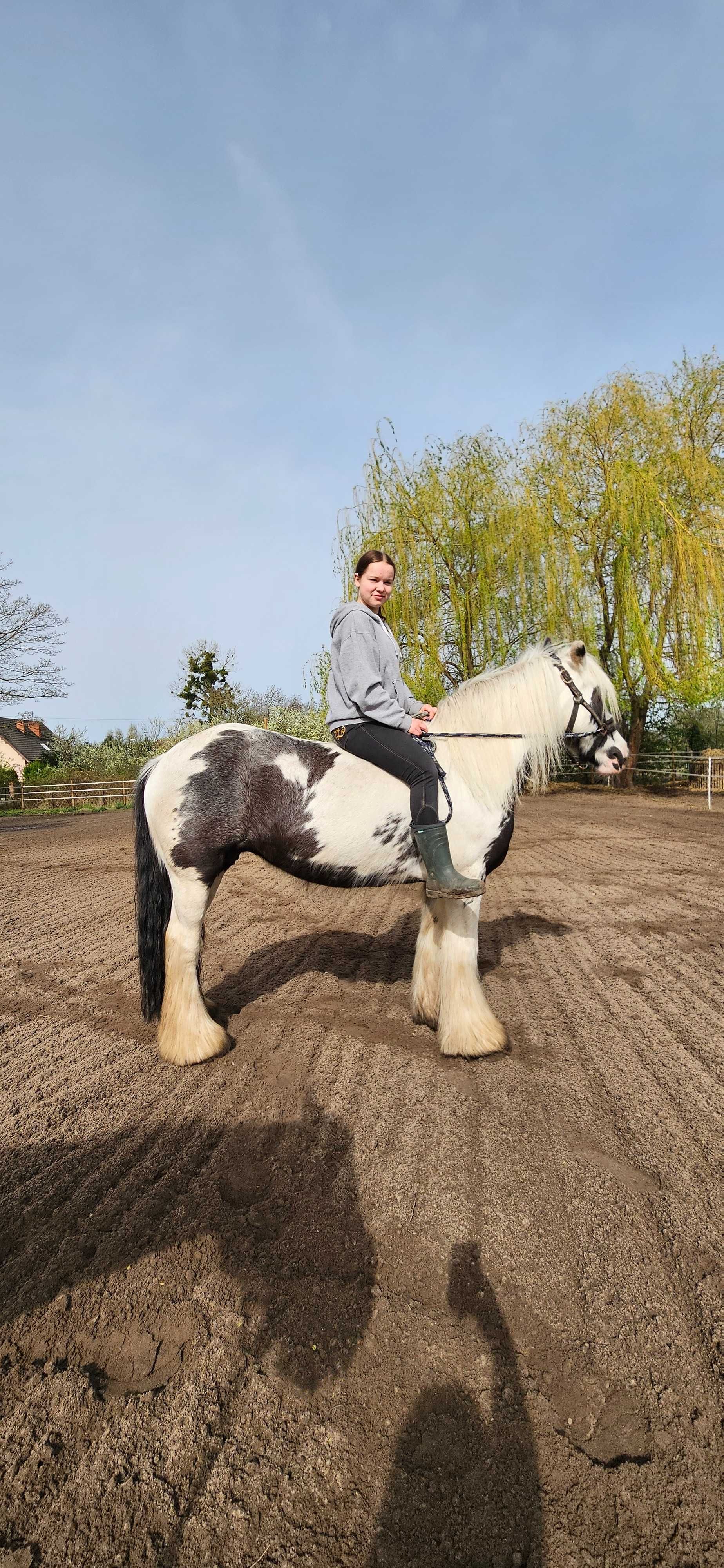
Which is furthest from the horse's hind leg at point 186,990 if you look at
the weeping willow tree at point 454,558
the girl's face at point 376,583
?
the weeping willow tree at point 454,558

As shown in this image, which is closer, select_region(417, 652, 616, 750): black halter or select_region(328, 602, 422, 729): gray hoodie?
select_region(328, 602, 422, 729): gray hoodie

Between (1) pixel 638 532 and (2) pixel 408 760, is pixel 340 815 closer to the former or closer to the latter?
(2) pixel 408 760

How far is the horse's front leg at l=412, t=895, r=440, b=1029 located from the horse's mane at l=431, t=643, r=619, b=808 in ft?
2.85

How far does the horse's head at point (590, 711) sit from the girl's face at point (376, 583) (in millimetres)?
1106

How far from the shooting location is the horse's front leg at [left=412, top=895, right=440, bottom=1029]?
399cm

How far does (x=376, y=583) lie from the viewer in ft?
11.7

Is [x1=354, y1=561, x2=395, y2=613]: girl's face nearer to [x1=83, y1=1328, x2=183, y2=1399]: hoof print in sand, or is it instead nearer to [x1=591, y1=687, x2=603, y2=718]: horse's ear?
[x1=591, y1=687, x2=603, y2=718]: horse's ear

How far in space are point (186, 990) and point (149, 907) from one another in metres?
0.52

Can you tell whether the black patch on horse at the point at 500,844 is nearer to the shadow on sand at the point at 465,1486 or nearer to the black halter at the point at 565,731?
the black halter at the point at 565,731

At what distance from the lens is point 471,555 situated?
18.4 meters

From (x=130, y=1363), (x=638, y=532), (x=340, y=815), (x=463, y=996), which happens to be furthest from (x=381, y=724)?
(x=638, y=532)

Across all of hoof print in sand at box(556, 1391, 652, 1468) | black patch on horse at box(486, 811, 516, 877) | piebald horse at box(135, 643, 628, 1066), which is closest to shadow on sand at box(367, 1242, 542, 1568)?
hoof print in sand at box(556, 1391, 652, 1468)

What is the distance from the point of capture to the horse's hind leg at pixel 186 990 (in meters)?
3.53

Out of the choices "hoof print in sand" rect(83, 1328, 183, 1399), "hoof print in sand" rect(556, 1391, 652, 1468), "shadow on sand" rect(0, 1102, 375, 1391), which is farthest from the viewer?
"shadow on sand" rect(0, 1102, 375, 1391)
